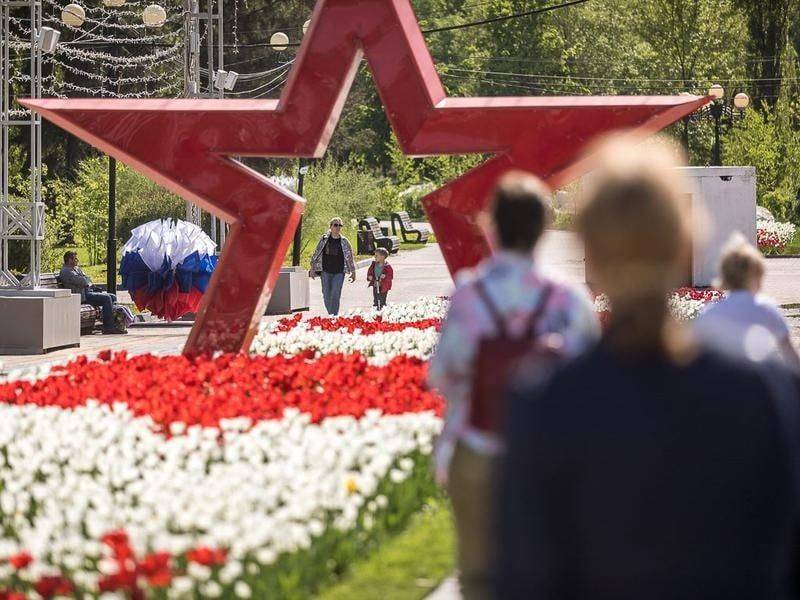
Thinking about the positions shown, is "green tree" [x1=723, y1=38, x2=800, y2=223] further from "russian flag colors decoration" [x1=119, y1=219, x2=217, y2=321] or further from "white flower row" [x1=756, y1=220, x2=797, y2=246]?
"russian flag colors decoration" [x1=119, y1=219, x2=217, y2=321]

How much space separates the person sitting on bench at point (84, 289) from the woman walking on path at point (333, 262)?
149 inches

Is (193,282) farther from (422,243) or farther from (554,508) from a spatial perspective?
(422,243)

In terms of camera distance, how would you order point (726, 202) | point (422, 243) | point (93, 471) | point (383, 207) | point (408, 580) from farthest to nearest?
point (383, 207) → point (422, 243) → point (726, 202) → point (93, 471) → point (408, 580)

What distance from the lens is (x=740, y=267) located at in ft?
22.3

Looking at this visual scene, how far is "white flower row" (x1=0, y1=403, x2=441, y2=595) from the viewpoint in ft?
20.0

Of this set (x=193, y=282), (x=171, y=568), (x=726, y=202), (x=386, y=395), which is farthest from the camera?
(x=726, y=202)

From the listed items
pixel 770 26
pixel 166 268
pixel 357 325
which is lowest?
pixel 357 325

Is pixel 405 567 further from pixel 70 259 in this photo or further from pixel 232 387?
pixel 70 259

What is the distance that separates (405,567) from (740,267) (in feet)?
6.47

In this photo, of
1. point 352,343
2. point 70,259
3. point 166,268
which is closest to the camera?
point 352,343

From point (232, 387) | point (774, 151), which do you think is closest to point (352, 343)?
point (232, 387)

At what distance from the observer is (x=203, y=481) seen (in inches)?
292

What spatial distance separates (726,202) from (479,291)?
2563 centimetres

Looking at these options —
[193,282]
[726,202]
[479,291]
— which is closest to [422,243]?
[726,202]
